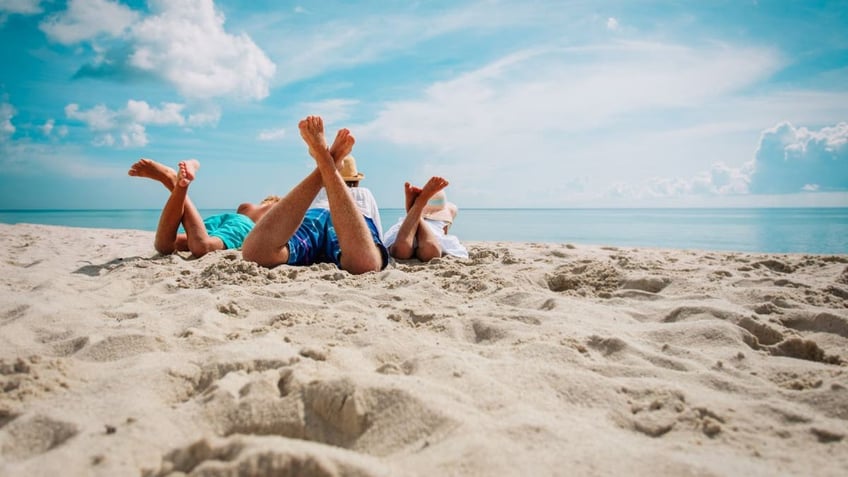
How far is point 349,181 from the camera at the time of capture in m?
3.75

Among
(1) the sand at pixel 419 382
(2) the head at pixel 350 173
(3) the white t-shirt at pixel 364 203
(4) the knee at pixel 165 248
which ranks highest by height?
(2) the head at pixel 350 173

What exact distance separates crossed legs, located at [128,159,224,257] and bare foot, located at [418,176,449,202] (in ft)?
5.77

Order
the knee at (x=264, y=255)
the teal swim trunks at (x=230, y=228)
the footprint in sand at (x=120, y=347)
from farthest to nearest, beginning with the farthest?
the teal swim trunks at (x=230, y=228) < the knee at (x=264, y=255) < the footprint in sand at (x=120, y=347)

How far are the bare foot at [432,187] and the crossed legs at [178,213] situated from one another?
176 centimetres

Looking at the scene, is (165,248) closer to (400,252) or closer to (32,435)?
(400,252)

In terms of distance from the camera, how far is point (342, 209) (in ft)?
8.93

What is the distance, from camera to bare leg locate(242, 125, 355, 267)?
106 inches

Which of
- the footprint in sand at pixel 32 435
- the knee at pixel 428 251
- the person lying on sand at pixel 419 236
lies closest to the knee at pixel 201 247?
the person lying on sand at pixel 419 236

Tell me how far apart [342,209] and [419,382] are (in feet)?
5.51

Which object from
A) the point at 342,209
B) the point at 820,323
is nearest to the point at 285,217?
the point at 342,209

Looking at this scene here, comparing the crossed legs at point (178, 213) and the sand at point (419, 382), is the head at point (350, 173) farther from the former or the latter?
the sand at point (419, 382)

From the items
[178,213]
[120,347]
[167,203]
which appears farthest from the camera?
[178,213]

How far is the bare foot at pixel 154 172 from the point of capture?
137 inches

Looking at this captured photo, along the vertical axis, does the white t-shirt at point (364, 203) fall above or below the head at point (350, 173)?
below
